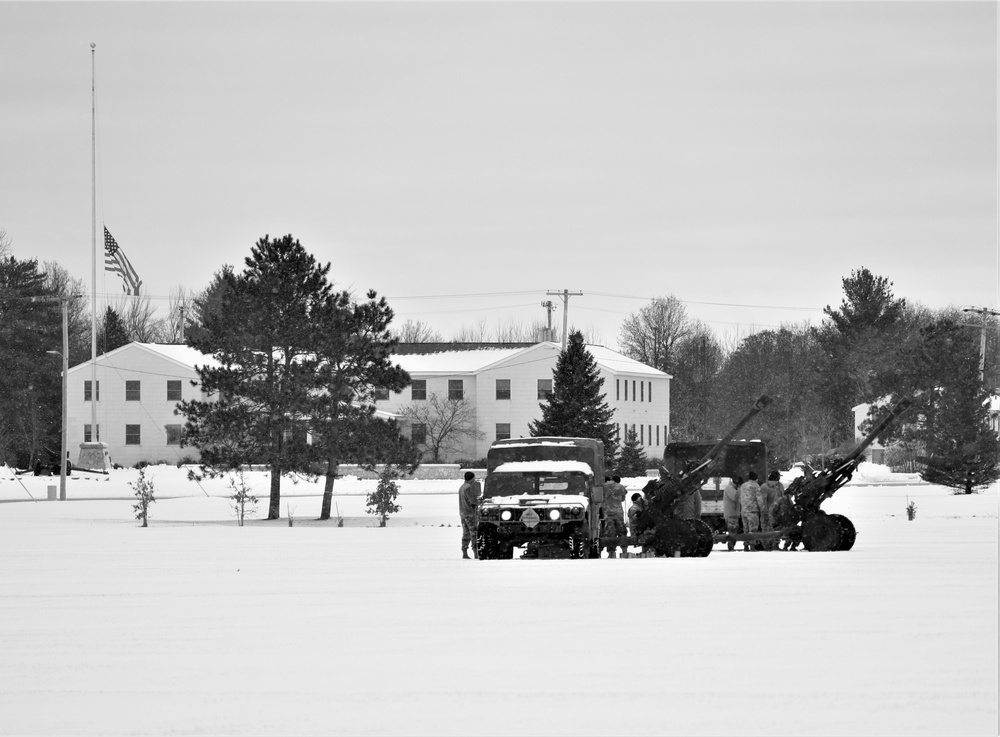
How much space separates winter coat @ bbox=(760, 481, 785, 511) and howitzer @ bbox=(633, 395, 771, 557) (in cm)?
136

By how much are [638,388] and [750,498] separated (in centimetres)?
6874

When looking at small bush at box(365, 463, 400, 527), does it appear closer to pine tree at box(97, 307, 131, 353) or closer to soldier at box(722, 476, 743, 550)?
soldier at box(722, 476, 743, 550)

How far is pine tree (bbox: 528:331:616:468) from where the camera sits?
7212 cm

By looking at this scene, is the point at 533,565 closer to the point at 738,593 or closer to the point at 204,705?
the point at 738,593

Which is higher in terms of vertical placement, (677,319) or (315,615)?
(677,319)

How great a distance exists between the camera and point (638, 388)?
95812 mm

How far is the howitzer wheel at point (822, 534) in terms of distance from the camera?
2616cm

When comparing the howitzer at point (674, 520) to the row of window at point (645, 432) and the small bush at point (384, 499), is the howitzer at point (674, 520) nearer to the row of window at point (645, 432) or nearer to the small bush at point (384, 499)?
the small bush at point (384, 499)

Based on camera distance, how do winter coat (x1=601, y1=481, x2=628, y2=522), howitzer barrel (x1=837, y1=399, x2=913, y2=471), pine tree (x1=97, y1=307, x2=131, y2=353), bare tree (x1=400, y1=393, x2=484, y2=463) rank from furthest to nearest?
pine tree (x1=97, y1=307, x2=131, y2=353) < bare tree (x1=400, y1=393, x2=484, y2=463) < winter coat (x1=601, y1=481, x2=628, y2=522) < howitzer barrel (x1=837, y1=399, x2=913, y2=471)

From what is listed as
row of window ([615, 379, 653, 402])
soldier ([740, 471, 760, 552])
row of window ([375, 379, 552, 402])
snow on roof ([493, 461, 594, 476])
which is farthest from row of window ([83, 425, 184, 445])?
soldier ([740, 471, 760, 552])

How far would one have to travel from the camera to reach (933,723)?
10.5 metres

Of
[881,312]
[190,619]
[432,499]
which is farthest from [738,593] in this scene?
[881,312]

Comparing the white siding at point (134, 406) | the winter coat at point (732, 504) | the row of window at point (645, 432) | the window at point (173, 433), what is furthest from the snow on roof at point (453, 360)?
the winter coat at point (732, 504)

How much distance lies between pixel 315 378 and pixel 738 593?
30.1 meters
